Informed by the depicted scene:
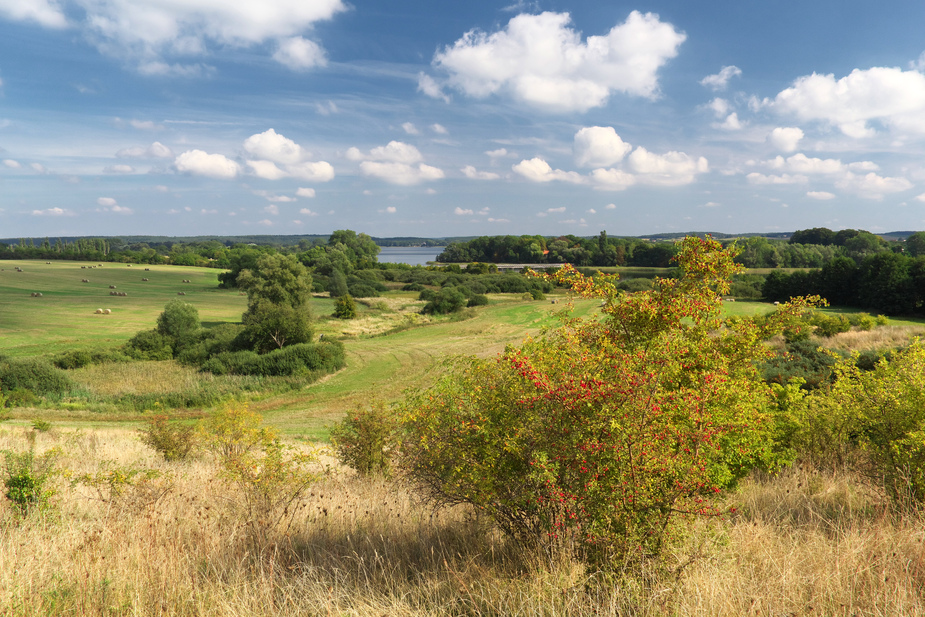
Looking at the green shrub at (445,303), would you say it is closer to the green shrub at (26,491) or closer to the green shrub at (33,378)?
the green shrub at (33,378)

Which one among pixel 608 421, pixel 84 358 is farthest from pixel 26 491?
pixel 84 358

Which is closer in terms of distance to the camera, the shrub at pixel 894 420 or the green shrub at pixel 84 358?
the shrub at pixel 894 420

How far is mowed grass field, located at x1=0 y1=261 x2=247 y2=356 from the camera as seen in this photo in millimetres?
44831

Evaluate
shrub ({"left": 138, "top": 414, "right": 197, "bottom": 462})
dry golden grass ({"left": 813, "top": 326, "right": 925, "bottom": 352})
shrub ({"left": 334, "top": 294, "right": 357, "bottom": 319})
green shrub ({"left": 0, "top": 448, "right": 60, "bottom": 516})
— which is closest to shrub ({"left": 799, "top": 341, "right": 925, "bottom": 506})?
green shrub ({"left": 0, "top": 448, "right": 60, "bottom": 516})

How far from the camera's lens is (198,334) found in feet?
136

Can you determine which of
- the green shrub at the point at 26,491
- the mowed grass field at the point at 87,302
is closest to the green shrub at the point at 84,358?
the mowed grass field at the point at 87,302

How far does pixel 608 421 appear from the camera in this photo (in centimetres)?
363

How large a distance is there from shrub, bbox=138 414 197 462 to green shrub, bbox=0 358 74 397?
21083 mm

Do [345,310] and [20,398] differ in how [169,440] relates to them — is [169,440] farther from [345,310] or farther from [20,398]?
[345,310]

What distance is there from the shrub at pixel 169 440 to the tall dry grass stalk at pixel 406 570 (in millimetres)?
7173

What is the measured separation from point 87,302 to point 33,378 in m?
47.3

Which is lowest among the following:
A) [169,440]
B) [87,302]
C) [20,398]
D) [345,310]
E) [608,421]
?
[20,398]

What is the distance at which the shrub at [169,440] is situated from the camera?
1273 centimetres

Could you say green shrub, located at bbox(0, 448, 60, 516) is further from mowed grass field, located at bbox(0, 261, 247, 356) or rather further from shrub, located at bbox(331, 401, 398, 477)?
mowed grass field, located at bbox(0, 261, 247, 356)
